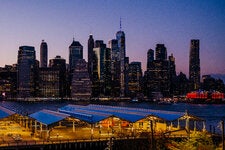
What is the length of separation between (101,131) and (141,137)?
1162cm

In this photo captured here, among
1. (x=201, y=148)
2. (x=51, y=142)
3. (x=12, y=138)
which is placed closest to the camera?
(x=201, y=148)

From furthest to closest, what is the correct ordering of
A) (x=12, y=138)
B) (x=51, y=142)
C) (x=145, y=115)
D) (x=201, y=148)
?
(x=145, y=115)
(x=12, y=138)
(x=51, y=142)
(x=201, y=148)

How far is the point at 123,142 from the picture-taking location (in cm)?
6228

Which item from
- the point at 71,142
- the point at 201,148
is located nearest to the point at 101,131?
the point at 71,142

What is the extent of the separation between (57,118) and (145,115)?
52.2 ft

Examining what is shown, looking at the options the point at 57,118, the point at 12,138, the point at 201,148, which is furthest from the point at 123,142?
the point at 201,148

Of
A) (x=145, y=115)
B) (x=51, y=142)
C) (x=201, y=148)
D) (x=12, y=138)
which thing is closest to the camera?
(x=201, y=148)

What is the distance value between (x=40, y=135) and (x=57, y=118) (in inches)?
155

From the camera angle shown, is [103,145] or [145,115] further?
[145,115]

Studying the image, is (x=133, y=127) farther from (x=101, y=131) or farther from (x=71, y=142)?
(x=71, y=142)

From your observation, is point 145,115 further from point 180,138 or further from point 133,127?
point 180,138

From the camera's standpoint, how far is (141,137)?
63.7 metres

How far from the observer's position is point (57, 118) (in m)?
67.6

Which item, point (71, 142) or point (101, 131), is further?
point (101, 131)
